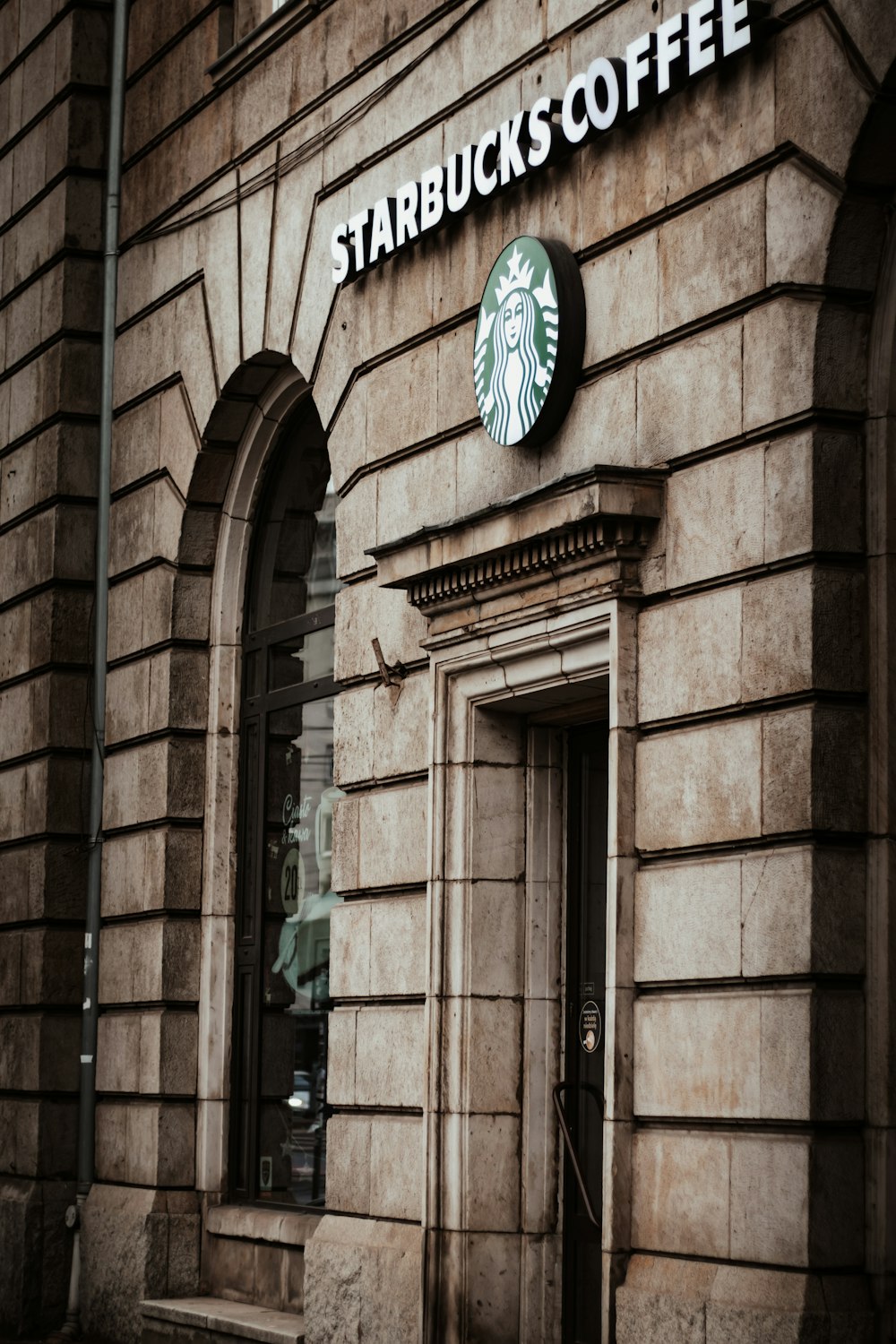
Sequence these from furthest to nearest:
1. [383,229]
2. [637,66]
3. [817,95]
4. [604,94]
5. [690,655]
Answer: [383,229], [604,94], [637,66], [690,655], [817,95]

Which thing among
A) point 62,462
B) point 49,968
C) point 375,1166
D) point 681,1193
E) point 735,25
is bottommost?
point 375,1166

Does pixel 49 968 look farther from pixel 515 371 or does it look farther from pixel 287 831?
pixel 515 371

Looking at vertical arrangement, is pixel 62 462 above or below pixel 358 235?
below

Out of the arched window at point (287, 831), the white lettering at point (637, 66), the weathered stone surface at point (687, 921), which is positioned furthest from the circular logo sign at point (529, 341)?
the arched window at point (287, 831)

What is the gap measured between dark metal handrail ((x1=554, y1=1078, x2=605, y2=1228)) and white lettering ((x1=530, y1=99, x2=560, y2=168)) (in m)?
4.64

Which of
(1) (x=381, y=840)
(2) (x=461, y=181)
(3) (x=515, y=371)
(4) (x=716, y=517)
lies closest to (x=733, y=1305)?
(4) (x=716, y=517)

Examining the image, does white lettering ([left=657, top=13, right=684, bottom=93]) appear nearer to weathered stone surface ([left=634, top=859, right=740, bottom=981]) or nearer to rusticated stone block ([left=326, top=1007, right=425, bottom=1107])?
weathered stone surface ([left=634, top=859, right=740, bottom=981])

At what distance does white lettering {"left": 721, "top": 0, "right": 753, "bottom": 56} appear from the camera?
964cm

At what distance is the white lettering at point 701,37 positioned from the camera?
9.94m

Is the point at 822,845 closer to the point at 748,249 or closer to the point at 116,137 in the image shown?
the point at 748,249

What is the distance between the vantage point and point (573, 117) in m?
11.1

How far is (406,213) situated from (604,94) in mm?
2158

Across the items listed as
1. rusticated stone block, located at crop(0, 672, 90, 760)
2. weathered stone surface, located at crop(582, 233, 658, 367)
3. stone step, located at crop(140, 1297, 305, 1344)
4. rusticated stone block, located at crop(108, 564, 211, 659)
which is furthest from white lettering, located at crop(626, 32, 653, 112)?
rusticated stone block, located at crop(0, 672, 90, 760)

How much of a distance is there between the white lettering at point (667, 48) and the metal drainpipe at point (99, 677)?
768cm
